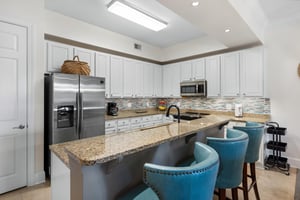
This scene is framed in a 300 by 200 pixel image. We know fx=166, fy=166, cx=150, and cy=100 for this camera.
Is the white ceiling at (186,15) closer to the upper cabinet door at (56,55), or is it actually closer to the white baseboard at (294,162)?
the upper cabinet door at (56,55)

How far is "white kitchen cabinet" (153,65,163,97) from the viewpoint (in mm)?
5230

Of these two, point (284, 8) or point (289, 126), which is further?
point (289, 126)

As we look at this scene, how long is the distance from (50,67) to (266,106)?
4524mm

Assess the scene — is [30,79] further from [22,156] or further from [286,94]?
[286,94]

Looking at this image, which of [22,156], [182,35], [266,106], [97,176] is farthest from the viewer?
[182,35]

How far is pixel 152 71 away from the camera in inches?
203

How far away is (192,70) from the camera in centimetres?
459

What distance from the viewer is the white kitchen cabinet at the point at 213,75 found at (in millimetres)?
4109

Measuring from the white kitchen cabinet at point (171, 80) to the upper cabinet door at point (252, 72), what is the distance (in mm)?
1758

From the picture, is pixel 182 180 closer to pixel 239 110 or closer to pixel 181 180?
pixel 181 180

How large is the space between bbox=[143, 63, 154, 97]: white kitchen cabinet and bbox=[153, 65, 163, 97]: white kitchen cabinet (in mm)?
92

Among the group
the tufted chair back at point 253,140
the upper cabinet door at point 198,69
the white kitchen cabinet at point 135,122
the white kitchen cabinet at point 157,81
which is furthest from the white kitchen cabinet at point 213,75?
the tufted chair back at point 253,140

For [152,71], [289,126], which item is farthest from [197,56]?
[289,126]

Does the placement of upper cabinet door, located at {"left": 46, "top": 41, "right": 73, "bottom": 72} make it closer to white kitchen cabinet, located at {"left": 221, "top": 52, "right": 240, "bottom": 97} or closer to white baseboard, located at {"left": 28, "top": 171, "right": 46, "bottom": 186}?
white baseboard, located at {"left": 28, "top": 171, "right": 46, "bottom": 186}
